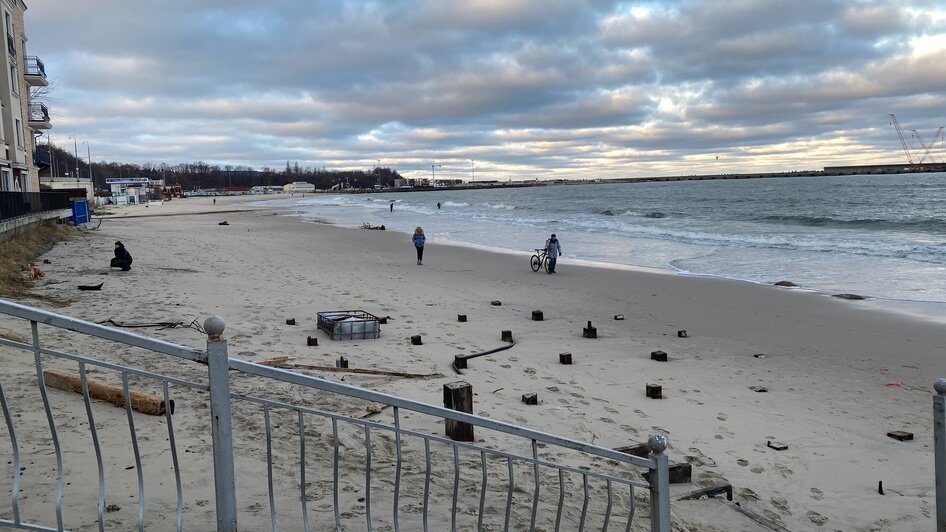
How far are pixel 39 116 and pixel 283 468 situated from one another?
164 ft

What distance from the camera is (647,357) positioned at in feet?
33.9

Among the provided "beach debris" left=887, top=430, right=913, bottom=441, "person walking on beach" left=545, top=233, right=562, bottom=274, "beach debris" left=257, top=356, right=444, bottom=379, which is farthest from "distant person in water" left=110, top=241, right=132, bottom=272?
"beach debris" left=887, top=430, right=913, bottom=441

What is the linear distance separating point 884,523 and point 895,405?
359 centimetres

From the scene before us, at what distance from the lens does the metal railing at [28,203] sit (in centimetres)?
2097

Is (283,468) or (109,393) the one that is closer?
(283,468)

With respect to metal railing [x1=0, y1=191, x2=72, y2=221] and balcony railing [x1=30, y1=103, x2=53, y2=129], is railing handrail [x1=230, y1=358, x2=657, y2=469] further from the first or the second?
balcony railing [x1=30, y1=103, x2=53, y2=129]

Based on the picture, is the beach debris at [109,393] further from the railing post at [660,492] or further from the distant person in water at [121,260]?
the distant person in water at [121,260]

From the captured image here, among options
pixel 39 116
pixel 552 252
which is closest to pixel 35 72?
pixel 39 116

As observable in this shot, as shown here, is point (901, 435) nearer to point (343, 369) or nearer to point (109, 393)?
point (343, 369)

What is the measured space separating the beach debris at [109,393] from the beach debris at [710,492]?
4.51 metres

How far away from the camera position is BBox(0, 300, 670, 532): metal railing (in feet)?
9.68

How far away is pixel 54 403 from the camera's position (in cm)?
559

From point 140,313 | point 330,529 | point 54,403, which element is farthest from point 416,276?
point 330,529

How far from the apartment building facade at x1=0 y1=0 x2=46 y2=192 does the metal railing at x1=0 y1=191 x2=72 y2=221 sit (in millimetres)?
2339
